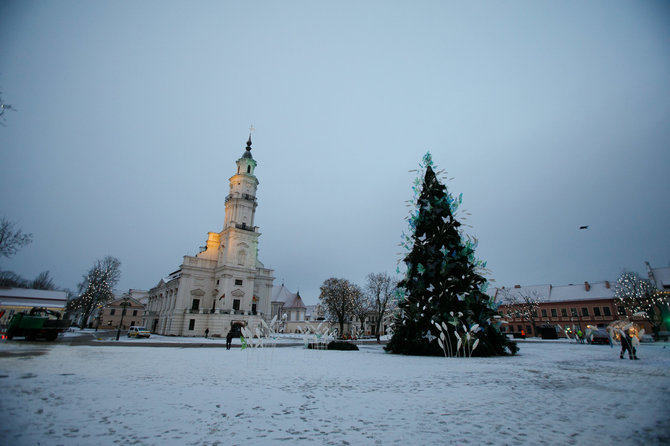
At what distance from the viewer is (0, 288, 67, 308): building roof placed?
157 feet

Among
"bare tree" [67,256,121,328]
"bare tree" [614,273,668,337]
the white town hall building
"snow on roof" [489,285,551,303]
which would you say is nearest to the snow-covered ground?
the white town hall building

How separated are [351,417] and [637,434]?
3.86 meters

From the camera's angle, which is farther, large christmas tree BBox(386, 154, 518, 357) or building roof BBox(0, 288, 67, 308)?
building roof BBox(0, 288, 67, 308)

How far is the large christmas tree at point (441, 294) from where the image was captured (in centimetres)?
1658

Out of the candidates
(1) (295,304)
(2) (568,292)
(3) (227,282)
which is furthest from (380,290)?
(1) (295,304)

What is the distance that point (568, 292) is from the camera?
54.6 m

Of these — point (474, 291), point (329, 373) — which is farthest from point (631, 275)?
point (329, 373)

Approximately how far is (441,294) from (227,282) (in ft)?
120

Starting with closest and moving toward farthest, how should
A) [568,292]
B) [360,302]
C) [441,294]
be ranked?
[441,294] → [360,302] → [568,292]

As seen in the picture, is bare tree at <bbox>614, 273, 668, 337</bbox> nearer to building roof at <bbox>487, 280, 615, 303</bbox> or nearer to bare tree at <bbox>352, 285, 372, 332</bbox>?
building roof at <bbox>487, 280, 615, 303</bbox>

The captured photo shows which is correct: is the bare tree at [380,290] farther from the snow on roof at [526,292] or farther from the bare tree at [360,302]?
the snow on roof at [526,292]

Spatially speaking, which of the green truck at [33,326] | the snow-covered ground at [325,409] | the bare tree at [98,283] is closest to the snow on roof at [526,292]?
the snow-covered ground at [325,409]

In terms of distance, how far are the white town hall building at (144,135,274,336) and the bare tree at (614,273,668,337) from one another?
49.2 m

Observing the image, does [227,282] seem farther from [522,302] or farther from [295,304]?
Answer: [522,302]
